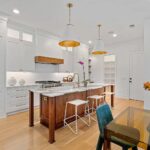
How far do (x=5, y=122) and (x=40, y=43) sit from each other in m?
2.95

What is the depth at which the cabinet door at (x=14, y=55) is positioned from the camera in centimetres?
402

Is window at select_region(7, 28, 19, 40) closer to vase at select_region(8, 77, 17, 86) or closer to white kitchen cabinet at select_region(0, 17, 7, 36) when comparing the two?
white kitchen cabinet at select_region(0, 17, 7, 36)

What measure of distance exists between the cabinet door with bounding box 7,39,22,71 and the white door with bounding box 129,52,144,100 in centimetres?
495

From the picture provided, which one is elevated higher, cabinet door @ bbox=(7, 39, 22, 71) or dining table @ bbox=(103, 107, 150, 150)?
cabinet door @ bbox=(7, 39, 22, 71)

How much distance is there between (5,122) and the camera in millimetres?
3369

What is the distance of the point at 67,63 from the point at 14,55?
242 centimetres

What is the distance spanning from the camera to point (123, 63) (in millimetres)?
6434

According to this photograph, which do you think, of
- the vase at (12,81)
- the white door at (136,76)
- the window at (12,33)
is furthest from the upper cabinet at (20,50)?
the white door at (136,76)

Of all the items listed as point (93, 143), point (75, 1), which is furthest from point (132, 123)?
point (75, 1)

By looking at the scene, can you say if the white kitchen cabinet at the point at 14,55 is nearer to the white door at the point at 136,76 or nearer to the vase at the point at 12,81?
the vase at the point at 12,81

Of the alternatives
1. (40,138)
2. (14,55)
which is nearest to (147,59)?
(40,138)

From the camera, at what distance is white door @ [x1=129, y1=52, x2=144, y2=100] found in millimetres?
5844

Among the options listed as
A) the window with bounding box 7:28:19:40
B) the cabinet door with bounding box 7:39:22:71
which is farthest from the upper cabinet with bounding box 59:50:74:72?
the window with bounding box 7:28:19:40

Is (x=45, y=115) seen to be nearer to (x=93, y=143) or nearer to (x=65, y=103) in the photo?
(x=65, y=103)
